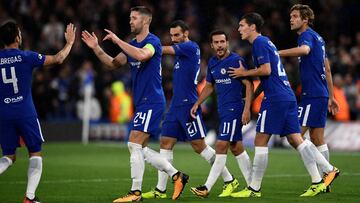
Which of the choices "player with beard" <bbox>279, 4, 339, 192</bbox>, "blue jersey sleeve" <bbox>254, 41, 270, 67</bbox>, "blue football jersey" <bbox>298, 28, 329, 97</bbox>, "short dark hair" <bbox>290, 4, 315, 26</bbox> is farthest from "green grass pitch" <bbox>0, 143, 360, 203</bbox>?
"short dark hair" <bbox>290, 4, 315, 26</bbox>

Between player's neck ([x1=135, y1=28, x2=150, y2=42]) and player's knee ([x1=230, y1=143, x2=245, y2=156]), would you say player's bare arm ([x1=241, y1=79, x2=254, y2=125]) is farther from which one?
player's neck ([x1=135, y1=28, x2=150, y2=42])

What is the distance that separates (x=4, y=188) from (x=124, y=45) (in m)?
3.76

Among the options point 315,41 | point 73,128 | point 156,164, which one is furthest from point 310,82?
point 73,128

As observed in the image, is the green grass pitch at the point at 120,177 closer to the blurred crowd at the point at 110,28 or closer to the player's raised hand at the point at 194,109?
the player's raised hand at the point at 194,109

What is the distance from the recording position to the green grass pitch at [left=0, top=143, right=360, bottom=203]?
1170 centimetres

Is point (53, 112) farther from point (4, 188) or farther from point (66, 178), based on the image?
point (4, 188)

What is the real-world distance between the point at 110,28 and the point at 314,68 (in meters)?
17.2

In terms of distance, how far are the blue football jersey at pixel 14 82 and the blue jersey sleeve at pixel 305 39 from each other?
12.9 ft

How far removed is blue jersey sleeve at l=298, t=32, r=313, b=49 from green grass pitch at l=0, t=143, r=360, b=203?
2180mm

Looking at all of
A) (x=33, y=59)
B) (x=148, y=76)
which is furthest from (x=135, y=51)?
(x=33, y=59)

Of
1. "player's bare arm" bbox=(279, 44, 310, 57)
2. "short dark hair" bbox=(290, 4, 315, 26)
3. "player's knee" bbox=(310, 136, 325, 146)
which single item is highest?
"short dark hair" bbox=(290, 4, 315, 26)

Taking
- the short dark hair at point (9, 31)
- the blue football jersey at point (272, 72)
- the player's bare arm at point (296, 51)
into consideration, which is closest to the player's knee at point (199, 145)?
the blue football jersey at point (272, 72)

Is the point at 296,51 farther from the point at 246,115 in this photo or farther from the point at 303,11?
the point at 246,115

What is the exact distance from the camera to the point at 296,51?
39.0 ft
